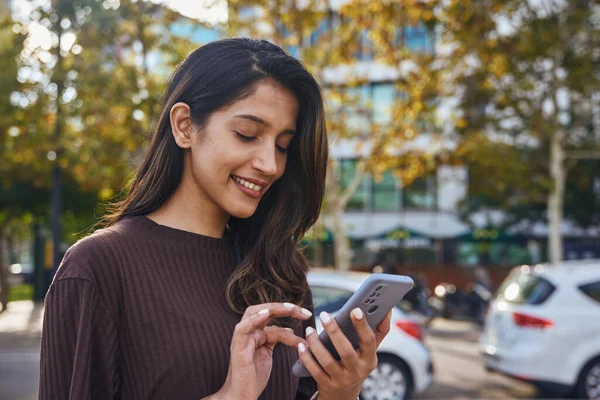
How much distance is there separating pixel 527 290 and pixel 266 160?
717 cm

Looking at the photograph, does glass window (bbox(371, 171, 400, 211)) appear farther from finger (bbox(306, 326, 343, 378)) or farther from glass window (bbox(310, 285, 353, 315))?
finger (bbox(306, 326, 343, 378))

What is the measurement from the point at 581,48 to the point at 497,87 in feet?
7.52

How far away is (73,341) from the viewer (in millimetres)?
1628

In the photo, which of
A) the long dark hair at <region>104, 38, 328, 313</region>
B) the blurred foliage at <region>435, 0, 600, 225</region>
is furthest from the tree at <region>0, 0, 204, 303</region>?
the long dark hair at <region>104, 38, 328, 313</region>

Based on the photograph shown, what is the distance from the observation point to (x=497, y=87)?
19.3 m

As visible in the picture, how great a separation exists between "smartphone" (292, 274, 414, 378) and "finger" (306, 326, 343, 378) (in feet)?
0.04

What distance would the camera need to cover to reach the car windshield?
8297 mm

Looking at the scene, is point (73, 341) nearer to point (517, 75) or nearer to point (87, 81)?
point (87, 81)

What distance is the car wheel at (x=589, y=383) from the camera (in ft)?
26.3

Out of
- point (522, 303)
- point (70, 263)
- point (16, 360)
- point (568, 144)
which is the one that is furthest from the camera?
point (568, 144)

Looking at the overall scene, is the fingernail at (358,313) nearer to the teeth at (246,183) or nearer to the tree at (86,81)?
the teeth at (246,183)

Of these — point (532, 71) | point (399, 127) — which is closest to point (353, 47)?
point (399, 127)

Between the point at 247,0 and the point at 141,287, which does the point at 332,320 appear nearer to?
the point at 141,287

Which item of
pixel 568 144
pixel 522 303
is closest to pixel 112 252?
pixel 522 303
